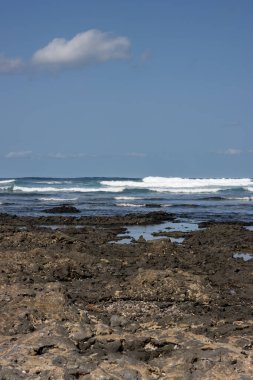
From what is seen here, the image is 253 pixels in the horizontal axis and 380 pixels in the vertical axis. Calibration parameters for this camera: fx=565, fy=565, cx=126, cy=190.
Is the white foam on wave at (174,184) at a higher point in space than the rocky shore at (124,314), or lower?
higher

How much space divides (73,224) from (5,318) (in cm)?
1820

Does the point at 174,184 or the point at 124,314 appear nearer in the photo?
the point at 124,314

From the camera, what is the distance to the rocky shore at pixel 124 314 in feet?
18.1

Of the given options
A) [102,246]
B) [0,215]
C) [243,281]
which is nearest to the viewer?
[243,281]

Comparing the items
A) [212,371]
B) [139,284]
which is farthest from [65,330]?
[139,284]

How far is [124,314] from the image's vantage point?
26.5 ft

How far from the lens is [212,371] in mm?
5465

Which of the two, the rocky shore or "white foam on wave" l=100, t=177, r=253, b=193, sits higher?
"white foam on wave" l=100, t=177, r=253, b=193

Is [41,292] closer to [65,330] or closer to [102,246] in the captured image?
[65,330]

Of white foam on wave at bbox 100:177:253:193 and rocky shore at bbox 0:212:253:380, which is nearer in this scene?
rocky shore at bbox 0:212:253:380

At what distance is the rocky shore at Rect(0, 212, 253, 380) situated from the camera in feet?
18.1

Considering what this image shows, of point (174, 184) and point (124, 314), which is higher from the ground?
point (174, 184)

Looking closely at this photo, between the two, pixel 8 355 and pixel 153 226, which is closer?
pixel 8 355

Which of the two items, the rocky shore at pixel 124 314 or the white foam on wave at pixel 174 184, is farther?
the white foam on wave at pixel 174 184
